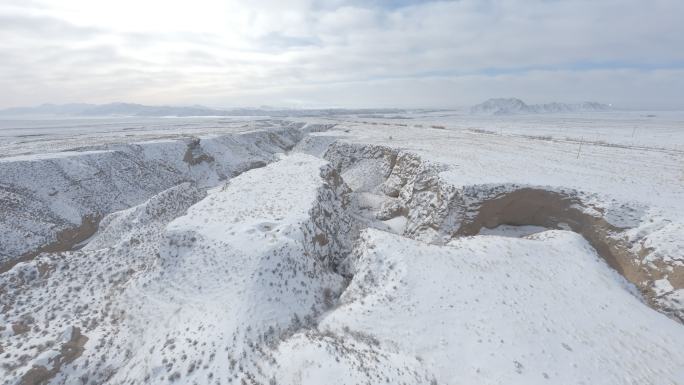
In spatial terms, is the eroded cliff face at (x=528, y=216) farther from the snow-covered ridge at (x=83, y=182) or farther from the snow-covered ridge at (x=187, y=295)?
the snow-covered ridge at (x=83, y=182)

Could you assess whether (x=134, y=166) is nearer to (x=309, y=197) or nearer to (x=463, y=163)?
(x=309, y=197)

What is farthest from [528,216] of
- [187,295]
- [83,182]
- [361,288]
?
[83,182]

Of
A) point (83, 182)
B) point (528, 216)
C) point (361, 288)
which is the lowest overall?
point (361, 288)

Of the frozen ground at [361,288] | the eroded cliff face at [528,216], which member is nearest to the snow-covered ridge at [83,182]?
the frozen ground at [361,288]

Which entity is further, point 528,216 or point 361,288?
point 528,216

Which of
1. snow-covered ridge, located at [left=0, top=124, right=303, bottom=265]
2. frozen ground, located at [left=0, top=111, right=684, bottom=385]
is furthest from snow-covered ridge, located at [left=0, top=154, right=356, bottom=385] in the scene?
snow-covered ridge, located at [left=0, top=124, right=303, bottom=265]

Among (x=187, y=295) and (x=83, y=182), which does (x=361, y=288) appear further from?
(x=83, y=182)
